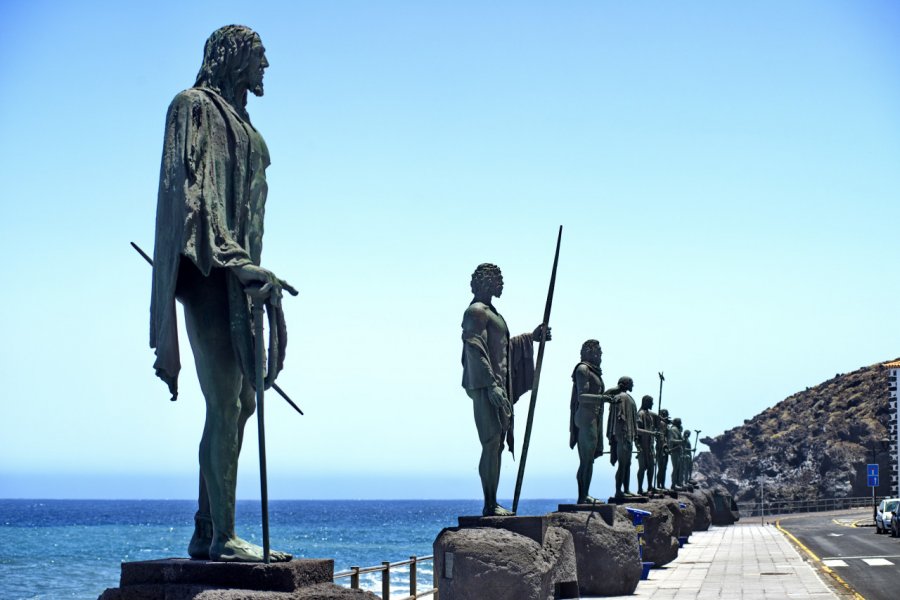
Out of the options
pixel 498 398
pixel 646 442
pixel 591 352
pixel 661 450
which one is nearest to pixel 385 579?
pixel 498 398

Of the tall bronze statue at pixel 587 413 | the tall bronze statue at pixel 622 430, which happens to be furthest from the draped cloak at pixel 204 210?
the tall bronze statue at pixel 622 430

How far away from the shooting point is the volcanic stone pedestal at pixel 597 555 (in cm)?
1581

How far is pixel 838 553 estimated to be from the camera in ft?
89.1

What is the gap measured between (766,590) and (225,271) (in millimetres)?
12710

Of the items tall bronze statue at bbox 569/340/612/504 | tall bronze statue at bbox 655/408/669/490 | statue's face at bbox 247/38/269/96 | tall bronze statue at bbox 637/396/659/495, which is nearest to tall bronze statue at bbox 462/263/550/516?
tall bronze statue at bbox 569/340/612/504

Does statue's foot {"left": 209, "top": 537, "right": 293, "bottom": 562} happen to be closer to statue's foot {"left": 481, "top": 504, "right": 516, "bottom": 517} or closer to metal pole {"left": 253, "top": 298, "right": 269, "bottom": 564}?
metal pole {"left": 253, "top": 298, "right": 269, "bottom": 564}

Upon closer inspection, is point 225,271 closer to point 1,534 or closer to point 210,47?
point 210,47

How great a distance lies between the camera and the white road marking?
23.2m

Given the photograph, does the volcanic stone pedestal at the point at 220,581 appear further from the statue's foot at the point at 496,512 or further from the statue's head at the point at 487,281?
the statue's head at the point at 487,281

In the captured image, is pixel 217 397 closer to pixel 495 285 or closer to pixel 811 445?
pixel 495 285

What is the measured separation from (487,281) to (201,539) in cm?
633

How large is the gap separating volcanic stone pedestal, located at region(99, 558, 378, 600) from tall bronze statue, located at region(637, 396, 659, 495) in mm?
21658

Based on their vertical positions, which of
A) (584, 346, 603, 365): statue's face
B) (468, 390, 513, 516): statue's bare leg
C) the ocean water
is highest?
(584, 346, 603, 365): statue's face

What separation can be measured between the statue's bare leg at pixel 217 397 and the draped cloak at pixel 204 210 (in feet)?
0.31
